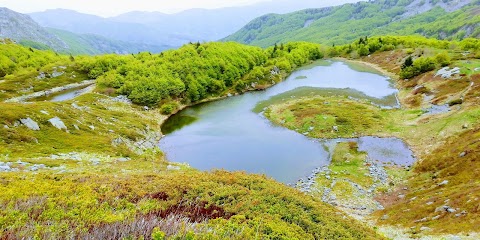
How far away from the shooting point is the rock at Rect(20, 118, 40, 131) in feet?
124

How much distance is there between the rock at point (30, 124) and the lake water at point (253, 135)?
57.7 feet

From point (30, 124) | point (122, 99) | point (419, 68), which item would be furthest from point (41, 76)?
point (419, 68)

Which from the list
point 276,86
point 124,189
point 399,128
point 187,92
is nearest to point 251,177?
point 124,189

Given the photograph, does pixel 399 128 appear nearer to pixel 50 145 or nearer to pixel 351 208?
pixel 351 208

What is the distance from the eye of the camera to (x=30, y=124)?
3809cm

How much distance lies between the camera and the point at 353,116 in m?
60.2

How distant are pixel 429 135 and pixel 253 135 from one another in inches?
1068

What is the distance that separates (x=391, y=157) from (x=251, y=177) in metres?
32.6

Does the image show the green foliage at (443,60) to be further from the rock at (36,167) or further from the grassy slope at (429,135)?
the rock at (36,167)

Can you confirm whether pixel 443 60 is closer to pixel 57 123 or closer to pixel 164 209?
pixel 57 123

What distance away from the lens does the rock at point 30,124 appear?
3766 centimetres

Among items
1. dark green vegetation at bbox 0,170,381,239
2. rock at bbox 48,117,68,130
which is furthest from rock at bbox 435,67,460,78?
rock at bbox 48,117,68,130

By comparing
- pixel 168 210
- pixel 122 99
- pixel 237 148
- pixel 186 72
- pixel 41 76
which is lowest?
pixel 237 148

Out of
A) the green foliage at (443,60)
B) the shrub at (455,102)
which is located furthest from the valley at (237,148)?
the green foliage at (443,60)
